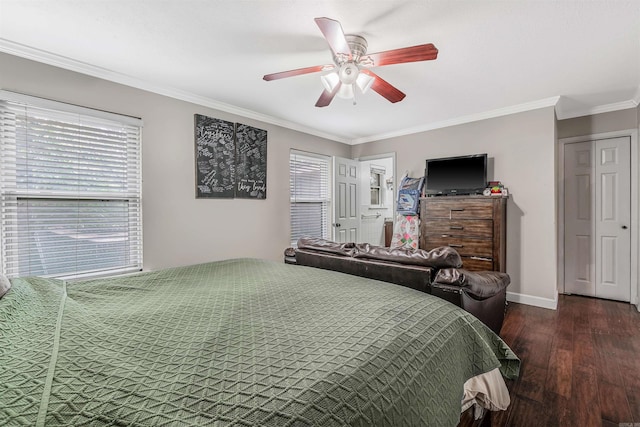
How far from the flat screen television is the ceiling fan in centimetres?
190

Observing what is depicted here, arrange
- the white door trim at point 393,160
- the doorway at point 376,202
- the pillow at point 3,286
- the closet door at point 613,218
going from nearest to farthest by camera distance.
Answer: the pillow at point 3,286
the closet door at point 613,218
the white door trim at point 393,160
the doorway at point 376,202

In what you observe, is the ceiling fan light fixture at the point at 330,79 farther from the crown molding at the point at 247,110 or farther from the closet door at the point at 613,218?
the closet door at the point at 613,218

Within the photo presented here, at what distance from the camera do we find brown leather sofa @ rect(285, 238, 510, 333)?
66.2 inches

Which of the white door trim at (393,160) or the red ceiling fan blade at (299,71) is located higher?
the red ceiling fan blade at (299,71)

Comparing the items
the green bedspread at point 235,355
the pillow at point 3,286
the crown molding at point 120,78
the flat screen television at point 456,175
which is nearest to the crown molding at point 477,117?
the flat screen television at point 456,175

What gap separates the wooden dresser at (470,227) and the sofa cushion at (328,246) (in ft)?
6.90

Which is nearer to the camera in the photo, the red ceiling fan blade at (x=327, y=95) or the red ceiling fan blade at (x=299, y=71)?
the red ceiling fan blade at (x=299, y=71)

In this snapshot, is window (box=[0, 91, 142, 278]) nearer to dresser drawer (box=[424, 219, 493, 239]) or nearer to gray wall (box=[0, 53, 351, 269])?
gray wall (box=[0, 53, 351, 269])

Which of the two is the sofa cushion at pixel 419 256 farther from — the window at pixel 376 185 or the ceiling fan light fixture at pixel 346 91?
the window at pixel 376 185

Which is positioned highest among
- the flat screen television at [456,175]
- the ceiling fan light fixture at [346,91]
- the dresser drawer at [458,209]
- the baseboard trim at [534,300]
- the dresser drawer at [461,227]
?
the ceiling fan light fixture at [346,91]

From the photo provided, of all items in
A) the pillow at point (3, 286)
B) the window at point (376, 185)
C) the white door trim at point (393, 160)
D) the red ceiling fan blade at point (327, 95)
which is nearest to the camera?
the pillow at point (3, 286)

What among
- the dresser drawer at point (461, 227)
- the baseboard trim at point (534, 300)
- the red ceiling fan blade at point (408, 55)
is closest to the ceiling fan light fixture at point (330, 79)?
the red ceiling fan blade at point (408, 55)

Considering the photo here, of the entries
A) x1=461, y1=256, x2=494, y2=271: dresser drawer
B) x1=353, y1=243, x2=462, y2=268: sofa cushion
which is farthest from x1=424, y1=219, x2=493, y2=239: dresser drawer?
x1=353, y1=243, x2=462, y2=268: sofa cushion

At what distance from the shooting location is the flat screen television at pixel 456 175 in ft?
12.5
